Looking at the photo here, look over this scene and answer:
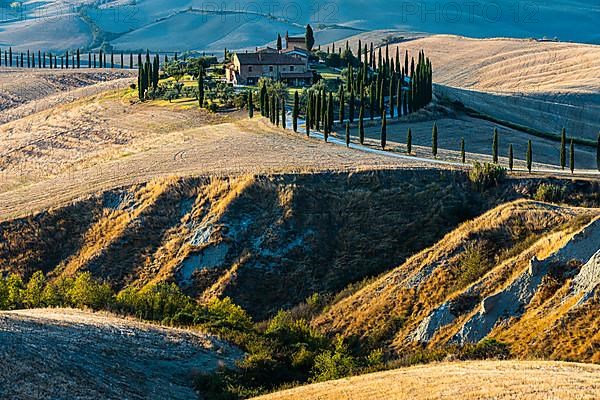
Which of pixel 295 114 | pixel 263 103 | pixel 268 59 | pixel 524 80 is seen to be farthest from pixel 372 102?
pixel 524 80

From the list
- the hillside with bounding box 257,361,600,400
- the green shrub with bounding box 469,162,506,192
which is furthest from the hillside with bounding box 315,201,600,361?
the green shrub with bounding box 469,162,506,192

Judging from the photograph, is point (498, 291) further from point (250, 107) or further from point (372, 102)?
point (250, 107)

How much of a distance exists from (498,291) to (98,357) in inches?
724

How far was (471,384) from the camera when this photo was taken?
92.7 ft

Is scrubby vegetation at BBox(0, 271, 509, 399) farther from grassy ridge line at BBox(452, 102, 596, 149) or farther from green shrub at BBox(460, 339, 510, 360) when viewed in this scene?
grassy ridge line at BBox(452, 102, 596, 149)

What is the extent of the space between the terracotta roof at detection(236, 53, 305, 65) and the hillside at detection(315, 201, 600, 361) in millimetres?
57146

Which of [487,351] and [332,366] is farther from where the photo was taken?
[487,351]

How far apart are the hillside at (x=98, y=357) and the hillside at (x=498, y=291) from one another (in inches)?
343

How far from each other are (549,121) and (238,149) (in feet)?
176

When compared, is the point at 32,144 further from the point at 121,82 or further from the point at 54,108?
the point at 121,82

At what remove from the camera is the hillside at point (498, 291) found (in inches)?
1453

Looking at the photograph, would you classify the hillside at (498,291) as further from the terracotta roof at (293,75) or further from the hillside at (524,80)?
the terracotta roof at (293,75)

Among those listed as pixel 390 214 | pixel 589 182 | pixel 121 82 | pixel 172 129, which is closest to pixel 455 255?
pixel 390 214

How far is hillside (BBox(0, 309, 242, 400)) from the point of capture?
99.6ft
